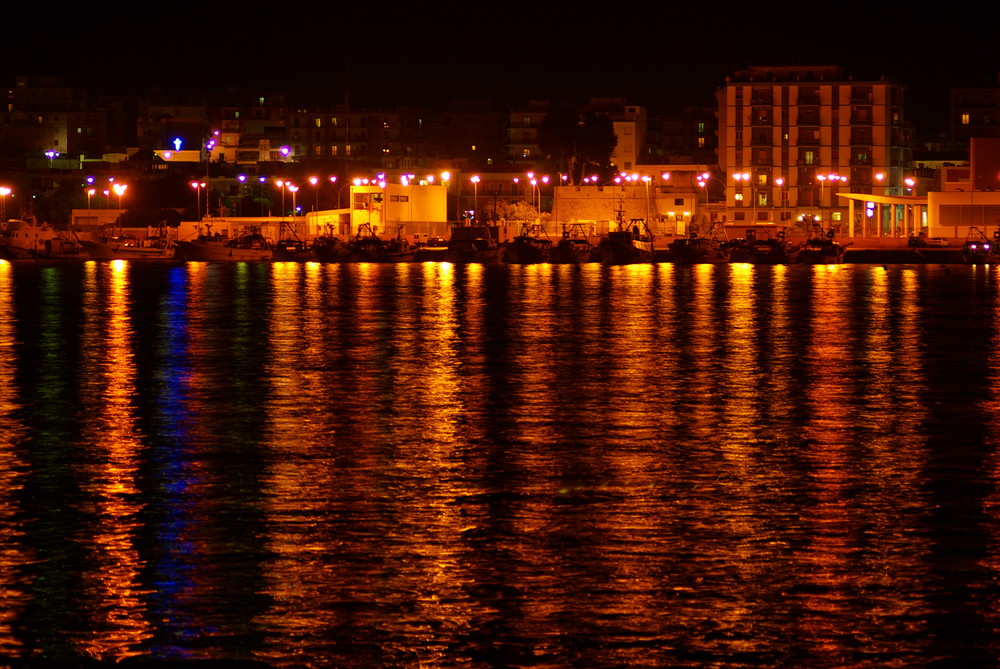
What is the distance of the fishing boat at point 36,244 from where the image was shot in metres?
108

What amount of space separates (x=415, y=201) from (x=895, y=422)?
98.3 metres

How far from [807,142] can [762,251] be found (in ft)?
87.0

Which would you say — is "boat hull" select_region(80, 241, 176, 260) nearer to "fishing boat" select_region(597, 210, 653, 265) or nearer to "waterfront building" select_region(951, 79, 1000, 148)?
"fishing boat" select_region(597, 210, 653, 265)

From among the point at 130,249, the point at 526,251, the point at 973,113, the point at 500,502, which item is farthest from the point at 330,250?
the point at 500,502

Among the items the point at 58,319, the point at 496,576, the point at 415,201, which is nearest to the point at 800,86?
the point at 415,201

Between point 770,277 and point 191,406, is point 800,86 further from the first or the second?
point 191,406

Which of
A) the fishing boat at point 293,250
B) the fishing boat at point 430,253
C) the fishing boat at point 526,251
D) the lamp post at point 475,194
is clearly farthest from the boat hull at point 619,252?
the lamp post at point 475,194

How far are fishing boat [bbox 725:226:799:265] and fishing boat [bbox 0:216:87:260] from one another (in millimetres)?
43569

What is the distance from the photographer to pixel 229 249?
10356 cm

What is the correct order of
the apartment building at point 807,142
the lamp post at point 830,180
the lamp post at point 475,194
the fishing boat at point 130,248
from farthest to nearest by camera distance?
the lamp post at point 475,194 → the apartment building at point 807,142 → the lamp post at point 830,180 → the fishing boat at point 130,248

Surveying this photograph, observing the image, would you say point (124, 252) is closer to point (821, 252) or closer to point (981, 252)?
point (821, 252)

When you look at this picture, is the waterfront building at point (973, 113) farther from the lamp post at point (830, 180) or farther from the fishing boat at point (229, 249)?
the fishing boat at point (229, 249)

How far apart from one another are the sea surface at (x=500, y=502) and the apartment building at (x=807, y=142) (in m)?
89.4

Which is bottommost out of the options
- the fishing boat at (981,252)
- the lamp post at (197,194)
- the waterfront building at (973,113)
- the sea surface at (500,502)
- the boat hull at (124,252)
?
the sea surface at (500,502)
